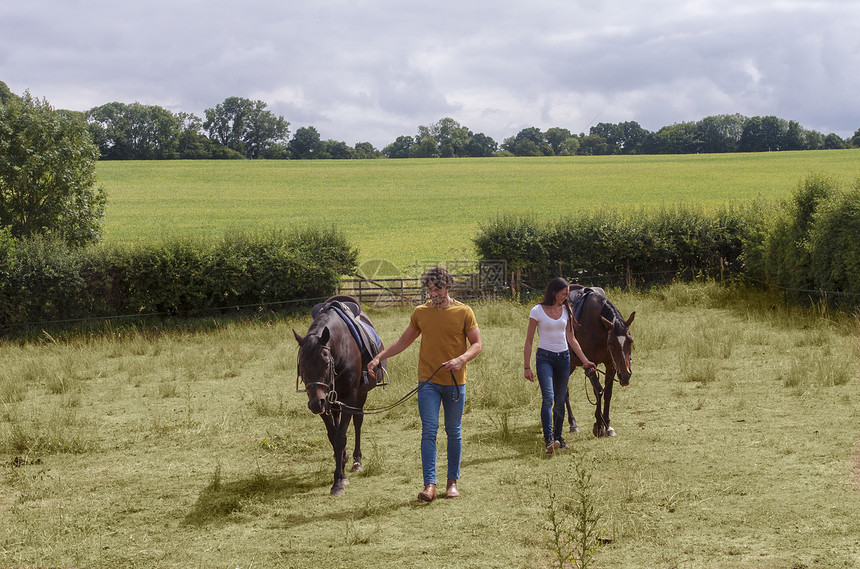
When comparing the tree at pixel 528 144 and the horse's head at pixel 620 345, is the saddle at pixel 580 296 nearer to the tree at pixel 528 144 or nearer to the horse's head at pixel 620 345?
the horse's head at pixel 620 345

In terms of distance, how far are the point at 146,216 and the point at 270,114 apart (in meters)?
40.3

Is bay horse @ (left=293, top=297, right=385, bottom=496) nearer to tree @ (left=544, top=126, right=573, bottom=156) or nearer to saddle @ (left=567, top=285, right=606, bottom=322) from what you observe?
saddle @ (left=567, top=285, right=606, bottom=322)

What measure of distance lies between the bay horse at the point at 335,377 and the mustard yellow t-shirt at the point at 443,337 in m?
0.96

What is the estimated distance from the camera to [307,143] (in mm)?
82000

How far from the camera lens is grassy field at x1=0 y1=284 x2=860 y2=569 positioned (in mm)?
5695

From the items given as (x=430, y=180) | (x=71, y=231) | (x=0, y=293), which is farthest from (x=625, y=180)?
(x=0, y=293)

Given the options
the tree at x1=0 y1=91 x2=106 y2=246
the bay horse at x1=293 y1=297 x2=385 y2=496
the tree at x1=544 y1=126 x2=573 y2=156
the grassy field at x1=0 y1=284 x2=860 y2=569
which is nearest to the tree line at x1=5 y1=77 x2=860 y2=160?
the tree at x1=544 y1=126 x2=573 y2=156

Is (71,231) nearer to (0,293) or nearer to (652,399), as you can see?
(0,293)

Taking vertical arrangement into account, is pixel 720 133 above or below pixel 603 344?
above

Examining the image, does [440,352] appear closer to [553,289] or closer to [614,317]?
[553,289]

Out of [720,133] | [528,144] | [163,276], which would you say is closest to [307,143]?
[528,144]

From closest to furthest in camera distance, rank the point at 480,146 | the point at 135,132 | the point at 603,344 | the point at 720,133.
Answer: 1. the point at 603,344
2. the point at 135,132
3. the point at 720,133
4. the point at 480,146

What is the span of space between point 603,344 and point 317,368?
4082 mm

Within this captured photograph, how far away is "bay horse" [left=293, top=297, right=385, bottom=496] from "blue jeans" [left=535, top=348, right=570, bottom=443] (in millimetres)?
1874
